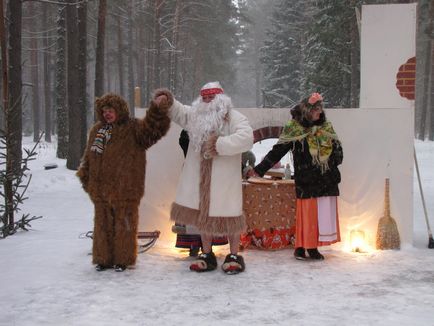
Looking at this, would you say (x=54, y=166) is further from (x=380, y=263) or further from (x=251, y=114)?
(x=380, y=263)

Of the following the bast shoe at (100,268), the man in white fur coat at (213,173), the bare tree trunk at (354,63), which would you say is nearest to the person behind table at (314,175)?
the man in white fur coat at (213,173)

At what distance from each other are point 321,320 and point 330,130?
2.23 m

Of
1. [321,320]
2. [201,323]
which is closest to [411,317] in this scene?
[321,320]

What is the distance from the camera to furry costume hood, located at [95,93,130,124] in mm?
4551

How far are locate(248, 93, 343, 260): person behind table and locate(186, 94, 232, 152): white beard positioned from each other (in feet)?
2.58

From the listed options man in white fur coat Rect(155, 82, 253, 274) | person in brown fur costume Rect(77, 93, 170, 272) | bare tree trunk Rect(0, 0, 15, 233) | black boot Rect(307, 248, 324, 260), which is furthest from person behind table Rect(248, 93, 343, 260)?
bare tree trunk Rect(0, 0, 15, 233)

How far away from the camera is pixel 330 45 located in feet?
65.1

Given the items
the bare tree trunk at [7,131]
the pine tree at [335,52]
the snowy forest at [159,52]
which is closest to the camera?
the bare tree trunk at [7,131]

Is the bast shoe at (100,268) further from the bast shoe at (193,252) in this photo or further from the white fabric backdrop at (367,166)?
the white fabric backdrop at (367,166)

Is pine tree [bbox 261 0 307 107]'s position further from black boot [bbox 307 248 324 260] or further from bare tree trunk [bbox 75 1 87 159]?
black boot [bbox 307 248 324 260]

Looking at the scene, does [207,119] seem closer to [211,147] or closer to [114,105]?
[211,147]

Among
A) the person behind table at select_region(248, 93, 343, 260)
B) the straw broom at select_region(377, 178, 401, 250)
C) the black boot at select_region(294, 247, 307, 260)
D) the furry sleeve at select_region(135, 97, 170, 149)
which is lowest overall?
the black boot at select_region(294, 247, 307, 260)

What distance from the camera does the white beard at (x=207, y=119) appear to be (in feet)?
15.4

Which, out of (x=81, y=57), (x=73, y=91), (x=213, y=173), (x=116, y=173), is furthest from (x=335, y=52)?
(x=116, y=173)
